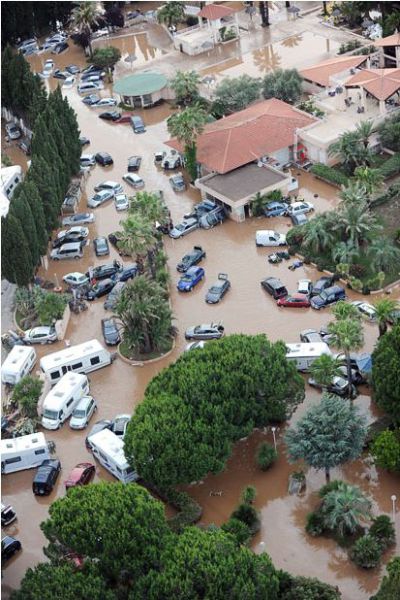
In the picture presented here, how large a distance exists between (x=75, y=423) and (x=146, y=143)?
37.7 metres

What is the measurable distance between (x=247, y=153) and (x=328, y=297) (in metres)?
18.9

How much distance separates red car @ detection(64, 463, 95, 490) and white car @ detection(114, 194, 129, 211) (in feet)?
96.9

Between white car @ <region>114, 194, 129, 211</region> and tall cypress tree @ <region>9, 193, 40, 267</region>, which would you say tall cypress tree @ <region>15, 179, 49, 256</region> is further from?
white car @ <region>114, 194, 129, 211</region>

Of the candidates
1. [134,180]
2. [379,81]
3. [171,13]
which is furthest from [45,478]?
[171,13]

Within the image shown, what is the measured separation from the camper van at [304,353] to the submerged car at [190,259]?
13959 millimetres

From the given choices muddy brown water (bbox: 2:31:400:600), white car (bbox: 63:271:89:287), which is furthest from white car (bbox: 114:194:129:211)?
white car (bbox: 63:271:89:287)

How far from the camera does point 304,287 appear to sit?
226 ft

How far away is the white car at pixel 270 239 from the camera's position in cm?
7455

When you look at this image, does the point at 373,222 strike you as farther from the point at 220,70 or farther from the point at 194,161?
the point at 220,70

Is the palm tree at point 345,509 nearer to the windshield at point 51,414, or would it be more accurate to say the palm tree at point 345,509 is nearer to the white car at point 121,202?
the windshield at point 51,414

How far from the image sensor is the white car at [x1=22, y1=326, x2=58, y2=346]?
226 ft

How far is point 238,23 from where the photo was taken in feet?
363

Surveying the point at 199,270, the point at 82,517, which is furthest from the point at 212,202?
the point at 82,517

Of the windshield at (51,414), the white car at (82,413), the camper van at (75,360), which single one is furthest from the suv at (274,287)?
the windshield at (51,414)
